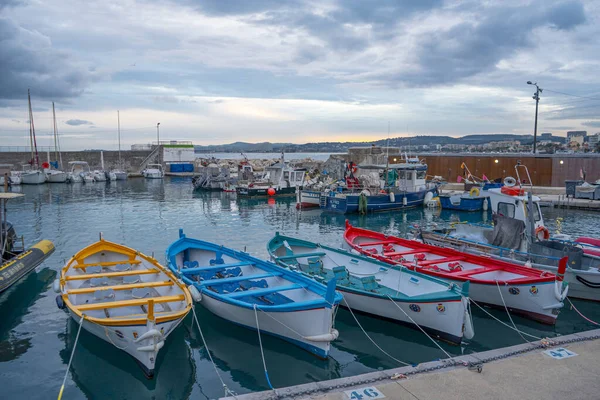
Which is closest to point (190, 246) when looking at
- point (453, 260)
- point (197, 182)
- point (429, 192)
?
point (453, 260)

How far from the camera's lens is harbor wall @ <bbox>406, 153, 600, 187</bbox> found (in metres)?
38.3

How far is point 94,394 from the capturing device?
861 cm

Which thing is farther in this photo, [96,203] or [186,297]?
[96,203]

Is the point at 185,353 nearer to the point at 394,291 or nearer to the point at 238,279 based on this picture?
the point at 238,279

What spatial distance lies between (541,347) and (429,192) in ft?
93.1

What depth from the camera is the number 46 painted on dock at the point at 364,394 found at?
6469 mm

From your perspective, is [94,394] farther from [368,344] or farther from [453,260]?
[453,260]

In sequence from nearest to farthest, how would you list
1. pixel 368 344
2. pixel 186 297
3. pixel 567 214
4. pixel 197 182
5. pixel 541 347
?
pixel 541 347, pixel 186 297, pixel 368 344, pixel 567 214, pixel 197 182

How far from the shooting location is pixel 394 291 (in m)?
11.9

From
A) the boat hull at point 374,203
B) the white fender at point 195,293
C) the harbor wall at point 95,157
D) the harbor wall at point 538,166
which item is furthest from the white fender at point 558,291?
the harbor wall at point 95,157

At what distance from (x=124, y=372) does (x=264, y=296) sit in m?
3.55

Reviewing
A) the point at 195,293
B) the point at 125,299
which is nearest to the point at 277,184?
the point at 125,299

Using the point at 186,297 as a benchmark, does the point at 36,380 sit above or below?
below

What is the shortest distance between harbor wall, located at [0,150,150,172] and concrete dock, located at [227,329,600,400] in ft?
245
